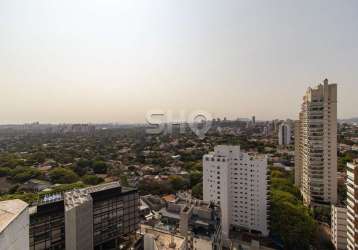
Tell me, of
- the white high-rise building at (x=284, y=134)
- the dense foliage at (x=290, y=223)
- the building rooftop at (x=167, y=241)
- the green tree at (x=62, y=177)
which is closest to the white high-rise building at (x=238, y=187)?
the dense foliage at (x=290, y=223)

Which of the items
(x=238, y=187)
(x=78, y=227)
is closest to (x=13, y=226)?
(x=78, y=227)

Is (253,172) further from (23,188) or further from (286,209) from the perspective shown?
(23,188)

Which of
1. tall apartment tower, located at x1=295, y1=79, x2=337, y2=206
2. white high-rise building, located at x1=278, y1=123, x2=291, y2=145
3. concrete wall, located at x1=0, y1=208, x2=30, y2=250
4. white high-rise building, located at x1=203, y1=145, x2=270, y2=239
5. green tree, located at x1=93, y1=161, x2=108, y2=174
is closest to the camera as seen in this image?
concrete wall, located at x1=0, y1=208, x2=30, y2=250

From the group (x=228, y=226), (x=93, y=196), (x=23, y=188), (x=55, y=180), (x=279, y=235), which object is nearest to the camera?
(x=93, y=196)

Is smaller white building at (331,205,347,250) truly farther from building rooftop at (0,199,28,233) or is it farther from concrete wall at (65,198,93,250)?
building rooftop at (0,199,28,233)

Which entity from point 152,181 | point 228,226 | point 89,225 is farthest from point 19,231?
point 152,181

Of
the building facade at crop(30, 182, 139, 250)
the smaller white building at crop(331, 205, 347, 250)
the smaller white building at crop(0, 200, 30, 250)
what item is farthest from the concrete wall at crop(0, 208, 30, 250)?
the smaller white building at crop(331, 205, 347, 250)
